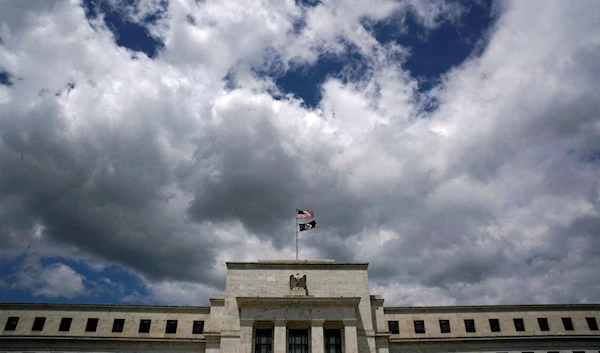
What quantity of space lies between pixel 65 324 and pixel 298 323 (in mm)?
26953

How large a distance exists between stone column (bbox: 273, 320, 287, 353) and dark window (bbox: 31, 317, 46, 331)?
26943 mm

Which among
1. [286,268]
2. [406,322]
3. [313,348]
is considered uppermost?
[286,268]

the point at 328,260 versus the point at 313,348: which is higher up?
the point at 328,260

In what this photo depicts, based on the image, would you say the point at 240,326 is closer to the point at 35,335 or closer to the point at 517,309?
the point at 35,335

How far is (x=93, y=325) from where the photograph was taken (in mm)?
48375

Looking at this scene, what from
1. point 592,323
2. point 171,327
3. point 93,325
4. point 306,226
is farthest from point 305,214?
point 592,323

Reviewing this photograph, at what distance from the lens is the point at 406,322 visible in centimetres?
5084

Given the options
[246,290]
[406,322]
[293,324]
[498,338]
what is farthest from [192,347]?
[498,338]

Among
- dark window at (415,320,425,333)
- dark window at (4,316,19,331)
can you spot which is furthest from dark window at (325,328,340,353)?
dark window at (4,316,19,331)

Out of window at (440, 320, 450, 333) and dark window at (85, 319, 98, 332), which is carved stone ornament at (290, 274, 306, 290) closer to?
window at (440, 320, 450, 333)

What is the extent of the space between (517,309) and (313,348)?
2650cm

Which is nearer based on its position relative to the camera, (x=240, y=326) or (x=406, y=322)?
(x=240, y=326)

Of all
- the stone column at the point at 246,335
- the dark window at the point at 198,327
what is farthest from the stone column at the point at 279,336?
the dark window at the point at 198,327

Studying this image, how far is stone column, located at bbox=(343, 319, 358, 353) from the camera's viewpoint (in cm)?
4347
